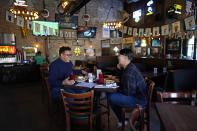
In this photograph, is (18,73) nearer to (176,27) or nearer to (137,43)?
(176,27)

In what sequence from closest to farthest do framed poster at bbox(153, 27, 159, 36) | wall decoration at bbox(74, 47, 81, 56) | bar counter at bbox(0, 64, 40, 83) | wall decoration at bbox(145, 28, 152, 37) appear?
framed poster at bbox(153, 27, 159, 36), wall decoration at bbox(145, 28, 152, 37), bar counter at bbox(0, 64, 40, 83), wall decoration at bbox(74, 47, 81, 56)

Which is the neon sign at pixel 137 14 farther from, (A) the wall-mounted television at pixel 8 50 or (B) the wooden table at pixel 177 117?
(B) the wooden table at pixel 177 117

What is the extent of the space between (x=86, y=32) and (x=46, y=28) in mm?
2634

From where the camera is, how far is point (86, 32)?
9492 millimetres

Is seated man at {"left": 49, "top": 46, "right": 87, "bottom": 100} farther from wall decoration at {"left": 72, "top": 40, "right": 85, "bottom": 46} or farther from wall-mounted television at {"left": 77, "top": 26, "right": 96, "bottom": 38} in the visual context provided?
wall-mounted television at {"left": 77, "top": 26, "right": 96, "bottom": 38}

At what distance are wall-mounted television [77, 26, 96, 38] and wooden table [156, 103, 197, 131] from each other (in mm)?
8466

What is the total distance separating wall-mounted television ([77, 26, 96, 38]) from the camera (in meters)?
9.32

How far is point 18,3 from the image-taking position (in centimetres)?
508

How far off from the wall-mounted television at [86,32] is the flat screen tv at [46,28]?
4.93ft

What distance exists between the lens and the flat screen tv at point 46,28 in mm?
7609

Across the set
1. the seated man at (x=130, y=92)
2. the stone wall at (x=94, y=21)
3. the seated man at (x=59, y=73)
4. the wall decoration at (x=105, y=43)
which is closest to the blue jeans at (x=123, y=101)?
the seated man at (x=130, y=92)

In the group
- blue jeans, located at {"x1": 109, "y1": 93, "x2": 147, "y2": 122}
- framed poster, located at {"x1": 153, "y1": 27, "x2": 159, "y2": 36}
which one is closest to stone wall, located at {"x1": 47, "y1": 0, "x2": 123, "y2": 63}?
framed poster, located at {"x1": 153, "y1": 27, "x2": 159, "y2": 36}

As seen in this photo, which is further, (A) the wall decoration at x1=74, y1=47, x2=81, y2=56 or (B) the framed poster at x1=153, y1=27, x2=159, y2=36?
Result: (A) the wall decoration at x1=74, y1=47, x2=81, y2=56

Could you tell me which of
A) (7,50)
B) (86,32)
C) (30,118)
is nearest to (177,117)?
(30,118)
